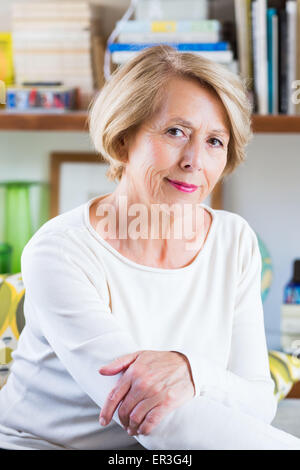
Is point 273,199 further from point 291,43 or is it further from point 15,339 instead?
point 15,339

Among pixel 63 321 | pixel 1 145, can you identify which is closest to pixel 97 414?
pixel 63 321

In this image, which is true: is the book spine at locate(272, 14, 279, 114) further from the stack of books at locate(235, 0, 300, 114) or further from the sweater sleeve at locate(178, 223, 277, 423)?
the sweater sleeve at locate(178, 223, 277, 423)

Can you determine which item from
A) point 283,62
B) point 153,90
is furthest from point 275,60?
point 153,90

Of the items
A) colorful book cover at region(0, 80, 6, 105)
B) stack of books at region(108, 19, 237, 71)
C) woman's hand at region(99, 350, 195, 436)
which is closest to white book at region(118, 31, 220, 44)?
stack of books at region(108, 19, 237, 71)

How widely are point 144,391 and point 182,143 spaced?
1.24 ft

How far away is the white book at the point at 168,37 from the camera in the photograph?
1632 millimetres

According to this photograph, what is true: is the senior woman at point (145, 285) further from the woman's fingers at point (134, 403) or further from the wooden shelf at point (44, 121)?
the wooden shelf at point (44, 121)

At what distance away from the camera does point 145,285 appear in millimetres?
1076

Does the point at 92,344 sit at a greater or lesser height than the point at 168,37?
lesser

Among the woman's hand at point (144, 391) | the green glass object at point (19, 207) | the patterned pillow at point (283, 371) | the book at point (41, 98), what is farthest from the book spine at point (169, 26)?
the woman's hand at point (144, 391)

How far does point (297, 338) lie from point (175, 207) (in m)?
0.81

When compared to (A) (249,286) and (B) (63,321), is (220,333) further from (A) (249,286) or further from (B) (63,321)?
(B) (63,321)

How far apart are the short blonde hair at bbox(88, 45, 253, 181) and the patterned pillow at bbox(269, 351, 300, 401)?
2.06 feet

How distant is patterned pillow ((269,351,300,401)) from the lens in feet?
4.97
